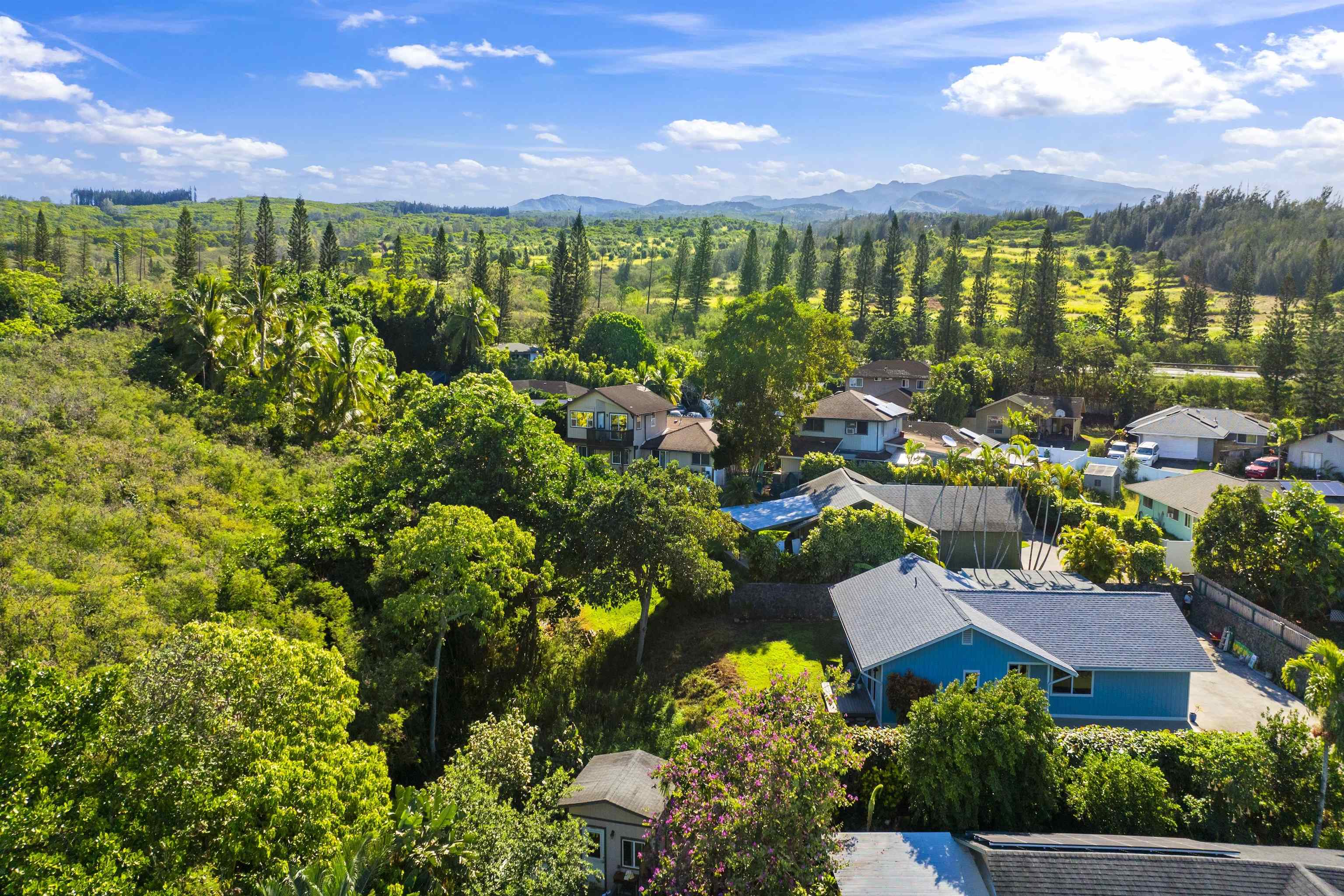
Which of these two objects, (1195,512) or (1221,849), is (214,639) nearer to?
(1221,849)

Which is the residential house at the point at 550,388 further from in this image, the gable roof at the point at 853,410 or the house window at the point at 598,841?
the house window at the point at 598,841

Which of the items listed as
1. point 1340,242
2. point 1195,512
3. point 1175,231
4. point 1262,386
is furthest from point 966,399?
point 1175,231

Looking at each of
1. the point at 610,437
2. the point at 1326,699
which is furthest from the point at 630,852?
the point at 610,437

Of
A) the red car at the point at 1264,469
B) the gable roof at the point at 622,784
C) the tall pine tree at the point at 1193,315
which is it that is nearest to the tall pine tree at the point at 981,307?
the tall pine tree at the point at 1193,315

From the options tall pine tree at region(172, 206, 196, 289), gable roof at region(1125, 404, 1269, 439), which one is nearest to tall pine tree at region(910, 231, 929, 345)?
gable roof at region(1125, 404, 1269, 439)

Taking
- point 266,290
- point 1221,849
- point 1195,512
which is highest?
point 266,290

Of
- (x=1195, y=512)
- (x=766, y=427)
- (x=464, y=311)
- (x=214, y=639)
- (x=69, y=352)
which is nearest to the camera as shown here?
(x=214, y=639)
